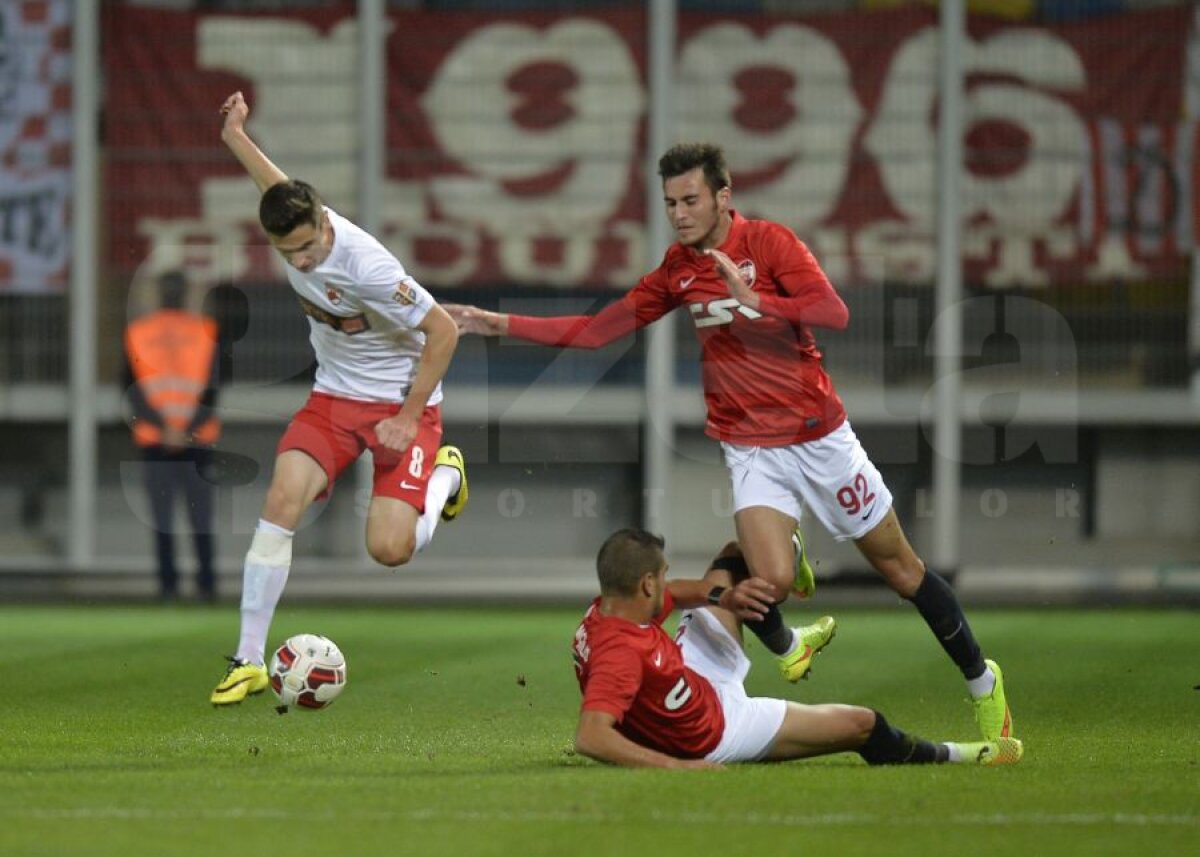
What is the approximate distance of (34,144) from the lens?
61.9 ft

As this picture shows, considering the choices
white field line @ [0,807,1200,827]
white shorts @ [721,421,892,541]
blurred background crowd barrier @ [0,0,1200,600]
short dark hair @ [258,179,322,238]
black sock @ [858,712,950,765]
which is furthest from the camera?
blurred background crowd barrier @ [0,0,1200,600]

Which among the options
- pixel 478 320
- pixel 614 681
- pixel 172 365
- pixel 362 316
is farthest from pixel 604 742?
pixel 172 365

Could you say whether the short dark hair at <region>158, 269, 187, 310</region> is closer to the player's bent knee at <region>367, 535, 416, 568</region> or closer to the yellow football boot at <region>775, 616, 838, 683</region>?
the player's bent knee at <region>367, 535, 416, 568</region>

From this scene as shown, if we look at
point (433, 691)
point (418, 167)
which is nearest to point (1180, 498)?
point (418, 167)

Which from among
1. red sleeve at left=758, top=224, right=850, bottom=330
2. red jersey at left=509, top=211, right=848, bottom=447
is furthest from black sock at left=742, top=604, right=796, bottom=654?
red sleeve at left=758, top=224, right=850, bottom=330

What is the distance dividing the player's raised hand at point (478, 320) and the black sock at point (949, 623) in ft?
6.54

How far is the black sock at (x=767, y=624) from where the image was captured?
7.64 meters

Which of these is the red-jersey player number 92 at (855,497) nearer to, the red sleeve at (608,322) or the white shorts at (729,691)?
the red sleeve at (608,322)

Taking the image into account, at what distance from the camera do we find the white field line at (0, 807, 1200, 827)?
19.0 ft

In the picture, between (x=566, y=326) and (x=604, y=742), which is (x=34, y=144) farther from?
(x=604, y=742)

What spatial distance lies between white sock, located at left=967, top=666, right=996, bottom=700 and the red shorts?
7.90 feet

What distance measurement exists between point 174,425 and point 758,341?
8806 mm

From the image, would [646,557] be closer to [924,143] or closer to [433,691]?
[433,691]

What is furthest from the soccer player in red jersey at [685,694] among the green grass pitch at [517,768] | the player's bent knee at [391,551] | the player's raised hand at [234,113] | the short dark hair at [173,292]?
the short dark hair at [173,292]
